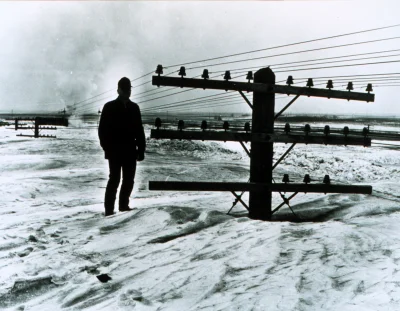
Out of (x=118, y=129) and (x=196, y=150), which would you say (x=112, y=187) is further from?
(x=196, y=150)

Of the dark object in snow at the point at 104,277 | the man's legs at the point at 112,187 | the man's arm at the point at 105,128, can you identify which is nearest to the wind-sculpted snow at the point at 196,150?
the man's legs at the point at 112,187

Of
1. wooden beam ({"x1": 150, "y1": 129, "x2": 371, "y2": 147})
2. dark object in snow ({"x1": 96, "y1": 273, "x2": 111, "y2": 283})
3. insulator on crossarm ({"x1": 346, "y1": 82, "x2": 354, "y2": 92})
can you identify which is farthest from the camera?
A: insulator on crossarm ({"x1": 346, "y1": 82, "x2": 354, "y2": 92})

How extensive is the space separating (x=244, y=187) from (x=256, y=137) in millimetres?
747

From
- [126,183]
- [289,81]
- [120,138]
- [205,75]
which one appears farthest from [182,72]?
[126,183]

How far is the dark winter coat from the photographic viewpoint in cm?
509

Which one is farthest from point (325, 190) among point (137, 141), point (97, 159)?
point (97, 159)

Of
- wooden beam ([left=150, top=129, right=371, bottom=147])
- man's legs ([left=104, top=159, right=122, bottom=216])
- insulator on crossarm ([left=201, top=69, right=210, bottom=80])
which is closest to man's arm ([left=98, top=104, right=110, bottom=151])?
man's legs ([left=104, top=159, right=122, bottom=216])

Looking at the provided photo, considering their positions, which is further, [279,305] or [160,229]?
[160,229]

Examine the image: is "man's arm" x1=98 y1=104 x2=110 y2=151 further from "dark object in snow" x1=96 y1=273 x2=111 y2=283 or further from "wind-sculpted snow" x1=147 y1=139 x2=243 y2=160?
"wind-sculpted snow" x1=147 y1=139 x2=243 y2=160

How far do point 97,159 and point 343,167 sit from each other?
10516 mm

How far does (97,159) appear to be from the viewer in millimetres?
13625

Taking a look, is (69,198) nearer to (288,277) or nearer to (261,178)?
(261,178)

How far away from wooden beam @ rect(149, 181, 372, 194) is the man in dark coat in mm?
613

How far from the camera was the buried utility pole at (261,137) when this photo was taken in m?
4.89
